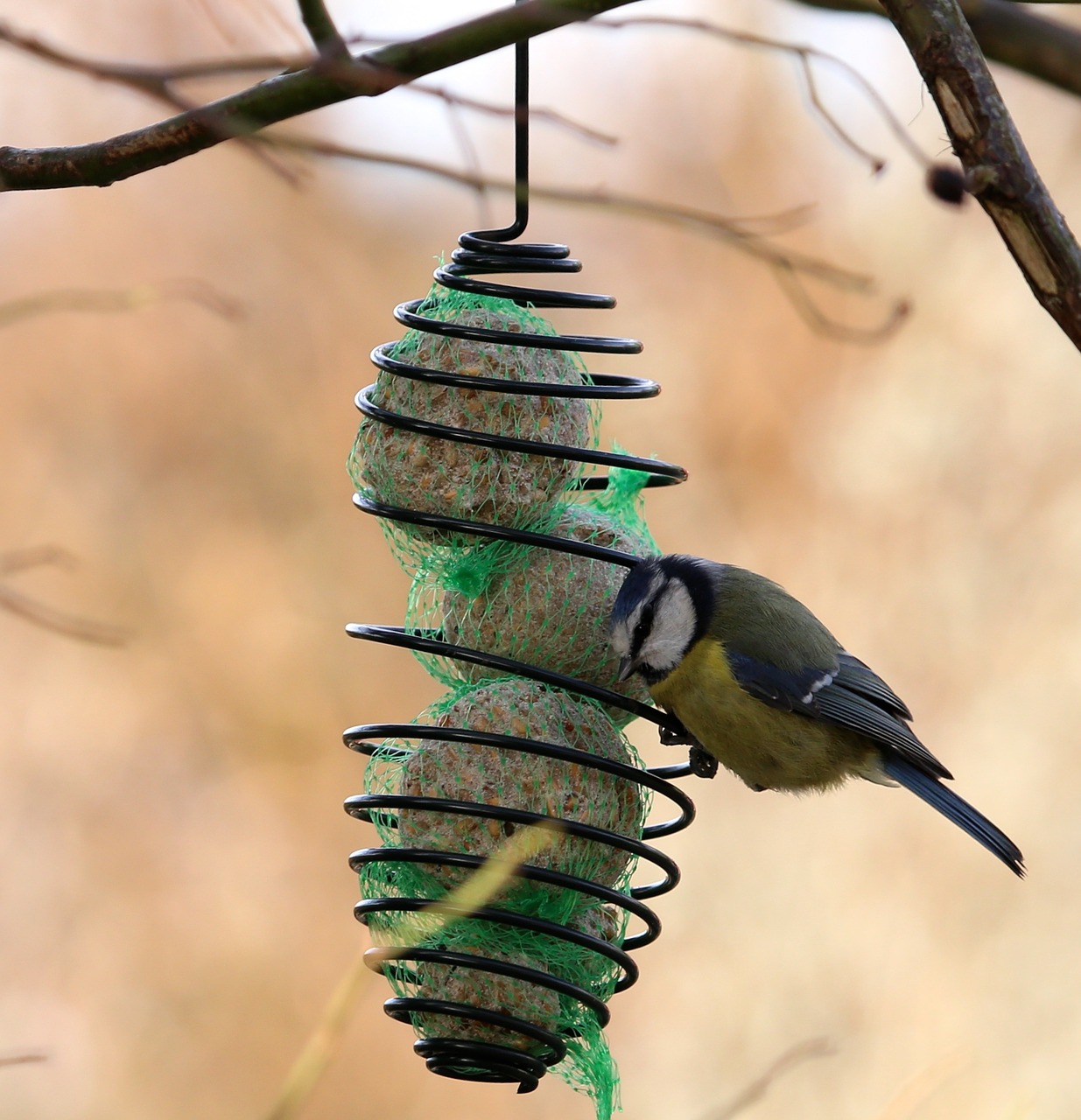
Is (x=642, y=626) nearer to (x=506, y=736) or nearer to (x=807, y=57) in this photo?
(x=506, y=736)

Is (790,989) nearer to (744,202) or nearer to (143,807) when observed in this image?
(143,807)

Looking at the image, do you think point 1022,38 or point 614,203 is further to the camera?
point 1022,38

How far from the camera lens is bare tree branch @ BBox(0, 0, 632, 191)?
3.39 feet

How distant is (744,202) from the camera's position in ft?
17.7

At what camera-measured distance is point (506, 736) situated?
79.5 inches

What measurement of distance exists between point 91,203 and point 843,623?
10.5 ft

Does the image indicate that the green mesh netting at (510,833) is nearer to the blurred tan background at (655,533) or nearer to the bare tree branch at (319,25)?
the bare tree branch at (319,25)

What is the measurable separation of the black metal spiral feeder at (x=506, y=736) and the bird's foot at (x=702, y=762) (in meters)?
0.27

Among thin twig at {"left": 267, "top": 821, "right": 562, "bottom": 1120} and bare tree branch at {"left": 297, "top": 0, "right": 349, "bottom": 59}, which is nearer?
thin twig at {"left": 267, "top": 821, "right": 562, "bottom": 1120}

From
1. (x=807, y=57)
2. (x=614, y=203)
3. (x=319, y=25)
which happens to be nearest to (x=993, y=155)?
(x=807, y=57)

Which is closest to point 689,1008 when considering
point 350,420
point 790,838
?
point 790,838

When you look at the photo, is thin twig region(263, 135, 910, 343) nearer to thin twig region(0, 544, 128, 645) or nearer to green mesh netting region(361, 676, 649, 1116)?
thin twig region(0, 544, 128, 645)

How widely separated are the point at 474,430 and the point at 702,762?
795 millimetres

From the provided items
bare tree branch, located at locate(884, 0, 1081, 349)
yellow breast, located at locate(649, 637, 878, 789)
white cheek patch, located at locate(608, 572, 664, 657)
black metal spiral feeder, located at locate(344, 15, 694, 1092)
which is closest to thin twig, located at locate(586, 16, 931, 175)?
bare tree branch, located at locate(884, 0, 1081, 349)
